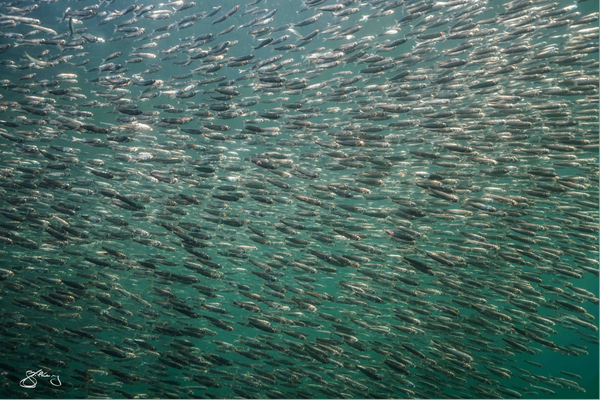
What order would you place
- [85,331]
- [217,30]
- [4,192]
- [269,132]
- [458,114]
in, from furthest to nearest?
[217,30]
[4,192]
[85,331]
[269,132]
[458,114]

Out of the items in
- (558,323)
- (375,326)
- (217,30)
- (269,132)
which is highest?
(217,30)

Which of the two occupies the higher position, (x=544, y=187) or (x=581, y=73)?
(x=581, y=73)

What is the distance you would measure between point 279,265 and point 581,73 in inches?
375

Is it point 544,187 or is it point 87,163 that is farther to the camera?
point 87,163

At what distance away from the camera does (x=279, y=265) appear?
28.5 ft

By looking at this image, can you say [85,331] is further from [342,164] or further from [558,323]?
[558,323]

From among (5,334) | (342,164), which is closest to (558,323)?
(342,164)

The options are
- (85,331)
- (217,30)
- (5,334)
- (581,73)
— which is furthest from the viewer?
(217,30)

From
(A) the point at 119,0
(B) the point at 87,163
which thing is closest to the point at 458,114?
(B) the point at 87,163

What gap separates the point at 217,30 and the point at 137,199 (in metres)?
8.56

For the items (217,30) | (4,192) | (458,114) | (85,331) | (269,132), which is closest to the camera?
(458,114)

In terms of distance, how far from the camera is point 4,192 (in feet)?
35.2

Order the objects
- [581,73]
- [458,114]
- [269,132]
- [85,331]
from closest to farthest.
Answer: [458,114] → [269,132] → [85,331] → [581,73]

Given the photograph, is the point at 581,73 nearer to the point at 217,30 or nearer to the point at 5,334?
the point at 217,30
